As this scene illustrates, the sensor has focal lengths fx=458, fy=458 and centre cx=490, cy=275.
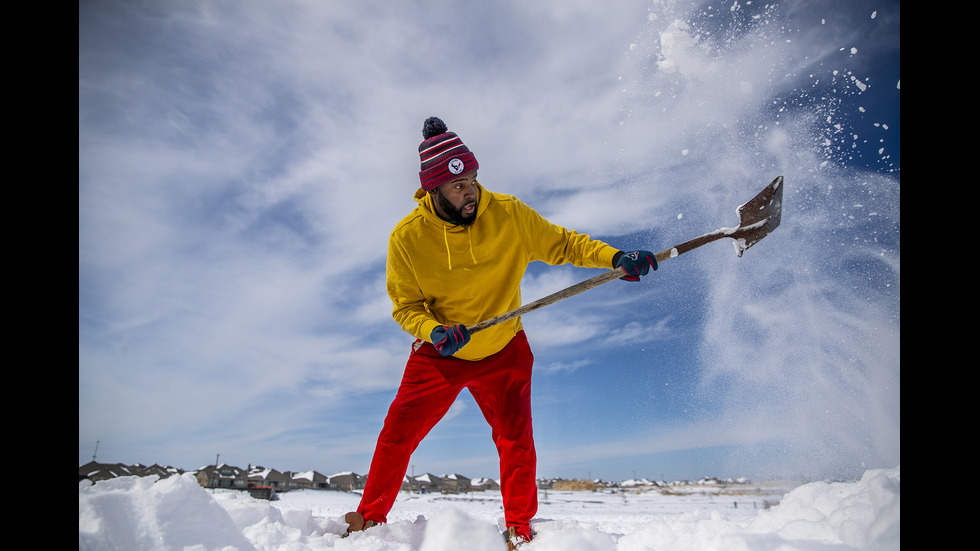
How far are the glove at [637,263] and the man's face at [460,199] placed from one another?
2.96 feet

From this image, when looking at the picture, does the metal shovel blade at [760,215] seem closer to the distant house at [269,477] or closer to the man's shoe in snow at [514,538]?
the man's shoe in snow at [514,538]

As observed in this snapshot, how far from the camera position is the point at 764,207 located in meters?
2.48

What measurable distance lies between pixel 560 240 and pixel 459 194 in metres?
0.70

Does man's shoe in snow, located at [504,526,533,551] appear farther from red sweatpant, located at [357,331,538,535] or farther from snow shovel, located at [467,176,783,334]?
snow shovel, located at [467,176,783,334]

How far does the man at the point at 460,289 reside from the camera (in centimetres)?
258

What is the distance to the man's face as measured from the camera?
105 inches

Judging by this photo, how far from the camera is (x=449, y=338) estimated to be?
2.42 metres

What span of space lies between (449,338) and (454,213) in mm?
755

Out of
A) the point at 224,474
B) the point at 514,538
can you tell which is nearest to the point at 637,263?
the point at 514,538

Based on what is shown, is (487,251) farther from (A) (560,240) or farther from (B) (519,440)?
(B) (519,440)

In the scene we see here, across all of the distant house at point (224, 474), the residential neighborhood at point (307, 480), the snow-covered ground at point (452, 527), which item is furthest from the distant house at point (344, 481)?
the snow-covered ground at point (452, 527)

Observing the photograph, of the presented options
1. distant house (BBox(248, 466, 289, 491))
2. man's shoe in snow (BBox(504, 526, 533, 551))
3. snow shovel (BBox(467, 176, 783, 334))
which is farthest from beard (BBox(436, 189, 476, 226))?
distant house (BBox(248, 466, 289, 491))

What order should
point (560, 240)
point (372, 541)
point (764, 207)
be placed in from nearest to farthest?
point (372, 541) → point (764, 207) → point (560, 240)
